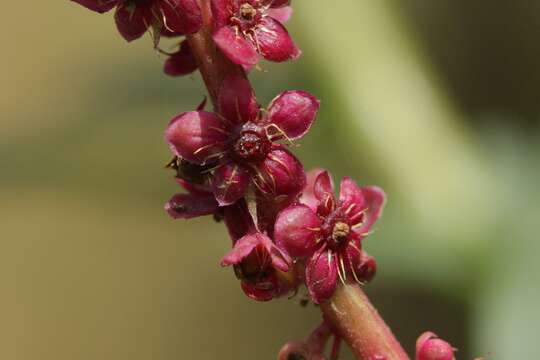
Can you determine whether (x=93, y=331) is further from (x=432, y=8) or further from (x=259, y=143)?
(x=259, y=143)

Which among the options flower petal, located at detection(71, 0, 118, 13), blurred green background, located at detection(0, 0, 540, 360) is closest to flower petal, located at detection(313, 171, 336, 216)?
flower petal, located at detection(71, 0, 118, 13)

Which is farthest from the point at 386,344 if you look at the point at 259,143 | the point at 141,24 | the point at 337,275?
the point at 141,24

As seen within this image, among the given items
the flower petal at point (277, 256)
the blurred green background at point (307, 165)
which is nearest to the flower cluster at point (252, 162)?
the flower petal at point (277, 256)

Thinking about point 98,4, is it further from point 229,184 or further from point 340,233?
point 340,233

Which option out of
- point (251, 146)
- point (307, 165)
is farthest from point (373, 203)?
point (307, 165)

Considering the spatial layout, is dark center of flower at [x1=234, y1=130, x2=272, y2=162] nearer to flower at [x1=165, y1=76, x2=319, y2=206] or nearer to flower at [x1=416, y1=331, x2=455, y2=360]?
flower at [x1=165, y1=76, x2=319, y2=206]

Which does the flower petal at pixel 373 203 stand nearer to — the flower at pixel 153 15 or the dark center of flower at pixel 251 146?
the dark center of flower at pixel 251 146

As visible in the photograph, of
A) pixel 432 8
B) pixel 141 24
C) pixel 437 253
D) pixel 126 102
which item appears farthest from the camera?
pixel 432 8
